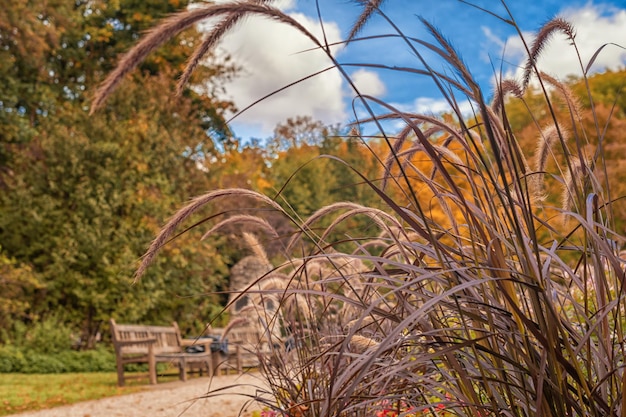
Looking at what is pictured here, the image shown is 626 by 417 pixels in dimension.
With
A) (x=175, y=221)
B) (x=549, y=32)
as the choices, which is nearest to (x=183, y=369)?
(x=175, y=221)

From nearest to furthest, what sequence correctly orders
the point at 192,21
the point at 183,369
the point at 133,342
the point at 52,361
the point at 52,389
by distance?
1. the point at 192,21
2. the point at 52,389
3. the point at 133,342
4. the point at 183,369
5. the point at 52,361

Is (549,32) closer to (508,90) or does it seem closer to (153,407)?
(508,90)

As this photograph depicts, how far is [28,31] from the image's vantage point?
44.7 feet

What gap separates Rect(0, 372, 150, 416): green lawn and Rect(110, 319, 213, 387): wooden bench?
35cm

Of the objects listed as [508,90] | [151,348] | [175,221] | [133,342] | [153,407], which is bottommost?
[153,407]

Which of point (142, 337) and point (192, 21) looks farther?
point (142, 337)

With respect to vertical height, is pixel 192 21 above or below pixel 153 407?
above

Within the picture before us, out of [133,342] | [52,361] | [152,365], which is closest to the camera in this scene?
[152,365]

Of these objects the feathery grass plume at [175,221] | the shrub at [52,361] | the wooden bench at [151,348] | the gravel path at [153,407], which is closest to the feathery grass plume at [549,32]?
the feathery grass plume at [175,221]

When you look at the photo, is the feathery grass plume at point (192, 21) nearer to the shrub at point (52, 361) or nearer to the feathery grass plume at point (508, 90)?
the feathery grass plume at point (508, 90)

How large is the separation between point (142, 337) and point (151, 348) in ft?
4.46

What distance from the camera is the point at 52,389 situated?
28.7 feet

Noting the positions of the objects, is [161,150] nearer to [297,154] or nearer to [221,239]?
[221,239]

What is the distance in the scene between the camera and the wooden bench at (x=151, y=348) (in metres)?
9.96
